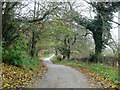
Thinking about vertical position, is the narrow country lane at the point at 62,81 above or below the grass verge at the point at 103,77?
above

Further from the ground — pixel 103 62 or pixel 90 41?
pixel 90 41

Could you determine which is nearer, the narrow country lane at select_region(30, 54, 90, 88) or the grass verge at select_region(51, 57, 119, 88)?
the narrow country lane at select_region(30, 54, 90, 88)

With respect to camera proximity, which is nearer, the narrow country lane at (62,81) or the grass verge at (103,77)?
the narrow country lane at (62,81)

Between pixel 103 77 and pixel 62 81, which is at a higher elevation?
pixel 62 81

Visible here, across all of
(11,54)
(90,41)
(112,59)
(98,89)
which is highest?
(90,41)

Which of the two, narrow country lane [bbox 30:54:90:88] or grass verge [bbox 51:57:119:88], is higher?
narrow country lane [bbox 30:54:90:88]

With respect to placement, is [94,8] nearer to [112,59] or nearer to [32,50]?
[112,59]

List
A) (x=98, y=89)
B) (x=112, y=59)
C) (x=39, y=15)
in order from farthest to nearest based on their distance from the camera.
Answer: (x=112, y=59) → (x=39, y=15) → (x=98, y=89)

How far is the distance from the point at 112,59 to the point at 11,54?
32.6 ft

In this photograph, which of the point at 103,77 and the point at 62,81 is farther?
the point at 103,77

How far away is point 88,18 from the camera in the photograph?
16.7m

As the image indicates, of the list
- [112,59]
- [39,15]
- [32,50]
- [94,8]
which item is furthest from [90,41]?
[39,15]

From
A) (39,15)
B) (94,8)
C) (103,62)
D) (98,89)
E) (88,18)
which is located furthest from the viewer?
(88,18)

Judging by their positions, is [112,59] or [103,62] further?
[103,62]
